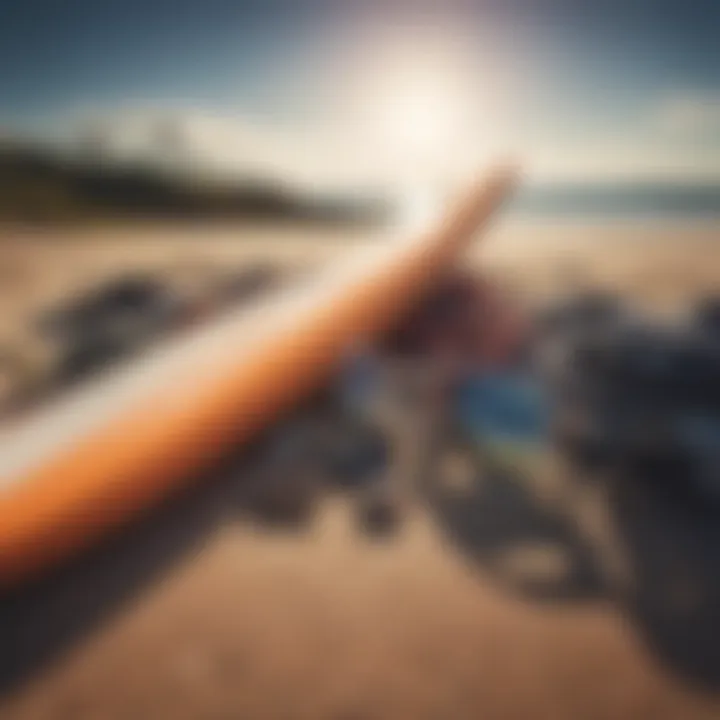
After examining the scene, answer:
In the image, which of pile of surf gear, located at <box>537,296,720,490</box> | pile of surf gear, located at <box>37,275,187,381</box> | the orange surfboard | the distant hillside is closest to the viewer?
the orange surfboard

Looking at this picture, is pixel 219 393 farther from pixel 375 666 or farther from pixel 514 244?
pixel 514 244

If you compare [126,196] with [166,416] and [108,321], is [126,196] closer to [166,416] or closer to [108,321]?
[108,321]

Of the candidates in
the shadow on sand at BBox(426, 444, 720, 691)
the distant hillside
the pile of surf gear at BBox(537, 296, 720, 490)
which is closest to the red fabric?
the pile of surf gear at BBox(537, 296, 720, 490)

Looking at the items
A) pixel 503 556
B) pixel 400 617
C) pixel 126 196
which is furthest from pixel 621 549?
pixel 126 196

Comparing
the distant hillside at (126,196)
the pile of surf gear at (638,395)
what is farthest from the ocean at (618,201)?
the pile of surf gear at (638,395)

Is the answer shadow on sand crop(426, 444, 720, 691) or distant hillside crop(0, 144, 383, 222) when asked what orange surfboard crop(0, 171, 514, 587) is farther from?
distant hillside crop(0, 144, 383, 222)

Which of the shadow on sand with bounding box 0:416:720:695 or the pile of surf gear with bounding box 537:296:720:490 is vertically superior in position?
the pile of surf gear with bounding box 537:296:720:490

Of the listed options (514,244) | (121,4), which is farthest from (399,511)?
(121,4)
